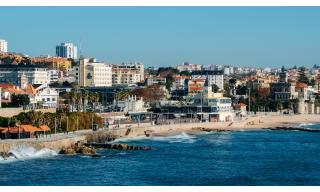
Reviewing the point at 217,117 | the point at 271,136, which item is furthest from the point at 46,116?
the point at 217,117

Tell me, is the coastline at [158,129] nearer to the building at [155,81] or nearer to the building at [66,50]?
the building at [155,81]

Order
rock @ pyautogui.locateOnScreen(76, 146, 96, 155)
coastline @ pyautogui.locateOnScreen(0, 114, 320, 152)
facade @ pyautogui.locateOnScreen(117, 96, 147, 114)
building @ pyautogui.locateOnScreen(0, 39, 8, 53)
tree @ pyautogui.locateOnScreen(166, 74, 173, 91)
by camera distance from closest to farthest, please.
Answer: coastline @ pyautogui.locateOnScreen(0, 114, 320, 152) → rock @ pyautogui.locateOnScreen(76, 146, 96, 155) → facade @ pyautogui.locateOnScreen(117, 96, 147, 114) → tree @ pyautogui.locateOnScreen(166, 74, 173, 91) → building @ pyautogui.locateOnScreen(0, 39, 8, 53)

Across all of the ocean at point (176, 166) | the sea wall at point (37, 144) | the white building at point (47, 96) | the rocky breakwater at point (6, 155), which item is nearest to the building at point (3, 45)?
the white building at point (47, 96)

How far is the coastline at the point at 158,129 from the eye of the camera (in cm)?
3350

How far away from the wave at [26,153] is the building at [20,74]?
44750 millimetres

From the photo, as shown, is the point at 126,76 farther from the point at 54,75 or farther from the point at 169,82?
the point at 54,75

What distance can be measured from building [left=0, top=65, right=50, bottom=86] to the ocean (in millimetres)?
37919

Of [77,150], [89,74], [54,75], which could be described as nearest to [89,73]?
[89,74]

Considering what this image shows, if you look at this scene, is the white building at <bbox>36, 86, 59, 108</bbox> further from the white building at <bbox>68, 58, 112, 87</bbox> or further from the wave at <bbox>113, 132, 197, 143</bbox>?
the white building at <bbox>68, 58, 112, 87</bbox>

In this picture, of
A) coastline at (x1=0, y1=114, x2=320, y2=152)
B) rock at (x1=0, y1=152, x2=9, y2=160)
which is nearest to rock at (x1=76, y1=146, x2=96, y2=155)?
coastline at (x1=0, y1=114, x2=320, y2=152)

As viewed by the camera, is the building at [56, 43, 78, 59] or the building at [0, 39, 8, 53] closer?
the building at [0, 39, 8, 53]

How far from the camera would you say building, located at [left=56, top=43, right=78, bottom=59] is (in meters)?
146

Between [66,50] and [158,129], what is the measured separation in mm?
96429

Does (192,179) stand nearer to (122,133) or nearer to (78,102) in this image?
(122,133)
